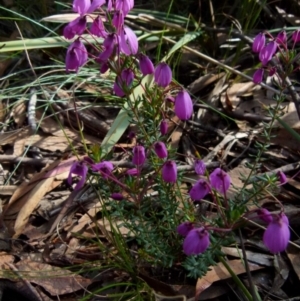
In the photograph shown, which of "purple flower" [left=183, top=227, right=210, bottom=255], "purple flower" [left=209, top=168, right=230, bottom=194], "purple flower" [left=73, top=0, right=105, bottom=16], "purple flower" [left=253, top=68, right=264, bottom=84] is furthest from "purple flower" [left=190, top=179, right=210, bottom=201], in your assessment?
"purple flower" [left=73, top=0, right=105, bottom=16]

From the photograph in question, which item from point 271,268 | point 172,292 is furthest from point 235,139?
point 172,292

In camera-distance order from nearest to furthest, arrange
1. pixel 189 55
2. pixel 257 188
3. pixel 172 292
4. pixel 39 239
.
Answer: pixel 257 188 → pixel 172 292 → pixel 39 239 → pixel 189 55

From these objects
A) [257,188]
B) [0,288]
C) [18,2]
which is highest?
[257,188]

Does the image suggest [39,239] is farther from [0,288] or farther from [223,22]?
[223,22]

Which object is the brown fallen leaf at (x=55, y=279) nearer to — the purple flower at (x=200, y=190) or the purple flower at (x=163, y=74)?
the purple flower at (x=200, y=190)

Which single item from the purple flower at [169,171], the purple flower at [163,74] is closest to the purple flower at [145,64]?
the purple flower at [163,74]

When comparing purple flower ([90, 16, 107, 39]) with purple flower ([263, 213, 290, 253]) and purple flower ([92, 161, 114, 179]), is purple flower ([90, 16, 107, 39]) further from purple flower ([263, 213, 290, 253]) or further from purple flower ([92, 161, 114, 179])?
purple flower ([263, 213, 290, 253])

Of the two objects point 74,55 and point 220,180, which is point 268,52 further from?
point 74,55

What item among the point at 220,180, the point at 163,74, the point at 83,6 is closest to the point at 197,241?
the point at 220,180
